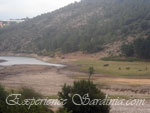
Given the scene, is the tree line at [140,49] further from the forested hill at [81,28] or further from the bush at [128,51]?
the forested hill at [81,28]

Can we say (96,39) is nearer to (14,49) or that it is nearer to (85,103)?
(14,49)

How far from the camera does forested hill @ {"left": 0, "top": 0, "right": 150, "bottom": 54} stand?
89875 mm

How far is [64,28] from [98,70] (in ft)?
243

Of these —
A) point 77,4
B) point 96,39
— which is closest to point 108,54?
point 96,39

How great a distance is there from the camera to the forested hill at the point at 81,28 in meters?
89.9

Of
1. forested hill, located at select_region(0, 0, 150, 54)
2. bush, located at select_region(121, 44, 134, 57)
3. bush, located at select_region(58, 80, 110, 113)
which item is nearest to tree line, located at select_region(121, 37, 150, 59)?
bush, located at select_region(121, 44, 134, 57)

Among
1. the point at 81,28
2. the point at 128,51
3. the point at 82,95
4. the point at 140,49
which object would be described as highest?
the point at 81,28

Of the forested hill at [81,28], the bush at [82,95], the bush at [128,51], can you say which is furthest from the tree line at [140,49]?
the bush at [82,95]

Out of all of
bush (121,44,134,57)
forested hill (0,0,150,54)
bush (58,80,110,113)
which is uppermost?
forested hill (0,0,150,54)

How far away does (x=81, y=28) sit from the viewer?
374ft

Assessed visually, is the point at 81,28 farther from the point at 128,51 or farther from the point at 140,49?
the point at 140,49

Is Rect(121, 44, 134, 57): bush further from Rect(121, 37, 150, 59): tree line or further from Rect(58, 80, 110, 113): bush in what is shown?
Rect(58, 80, 110, 113): bush

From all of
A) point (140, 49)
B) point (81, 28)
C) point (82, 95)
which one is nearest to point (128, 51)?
point (140, 49)

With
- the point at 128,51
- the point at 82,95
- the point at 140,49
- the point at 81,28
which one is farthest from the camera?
the point at 81,28
